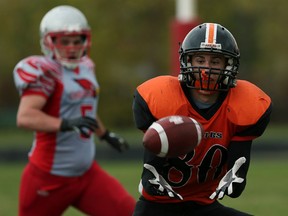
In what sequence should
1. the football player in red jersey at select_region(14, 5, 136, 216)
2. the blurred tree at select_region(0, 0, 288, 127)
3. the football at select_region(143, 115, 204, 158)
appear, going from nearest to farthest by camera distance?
the football at select_region(143, 115, 204, 158), the football player in red jersey at select_region(14, 5, 136, 216), the blurred tree at select_region(0, 0, 288, 127)

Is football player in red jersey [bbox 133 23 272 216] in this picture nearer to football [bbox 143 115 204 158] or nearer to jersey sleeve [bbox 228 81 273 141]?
jersey sleeve [bbox 228 81 273 141]

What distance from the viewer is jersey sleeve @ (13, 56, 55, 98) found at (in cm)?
575

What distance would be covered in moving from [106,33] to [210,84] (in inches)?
760

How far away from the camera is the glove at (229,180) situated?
4.36 meters

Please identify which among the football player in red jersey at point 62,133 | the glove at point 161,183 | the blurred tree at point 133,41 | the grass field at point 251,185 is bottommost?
the blurred tree at point 133,41

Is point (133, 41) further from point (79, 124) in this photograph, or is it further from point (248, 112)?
point (248, 112)

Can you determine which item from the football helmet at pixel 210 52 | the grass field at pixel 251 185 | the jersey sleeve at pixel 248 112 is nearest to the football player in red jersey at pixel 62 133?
the football helmet at pixel 210 52

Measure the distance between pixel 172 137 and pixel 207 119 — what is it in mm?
376

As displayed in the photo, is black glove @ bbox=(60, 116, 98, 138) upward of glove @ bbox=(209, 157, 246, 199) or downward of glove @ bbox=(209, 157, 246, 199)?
downward

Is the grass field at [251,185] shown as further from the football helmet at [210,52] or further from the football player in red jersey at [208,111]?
the football helmet at [210,52]

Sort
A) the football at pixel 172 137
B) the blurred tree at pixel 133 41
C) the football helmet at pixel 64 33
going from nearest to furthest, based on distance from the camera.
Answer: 1. the football at pixel 172 137
2. the football helmet at pixel 64 33
3. the blurred tree at pixel 133 41

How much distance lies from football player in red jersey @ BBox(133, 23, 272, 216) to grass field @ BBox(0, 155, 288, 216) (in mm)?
4443

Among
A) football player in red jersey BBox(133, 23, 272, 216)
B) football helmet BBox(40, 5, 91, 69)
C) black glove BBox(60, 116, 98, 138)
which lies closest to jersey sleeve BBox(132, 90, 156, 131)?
football player in red jersey BBox(133, 23, 272, 216)

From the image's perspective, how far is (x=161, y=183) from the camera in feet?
14.5
